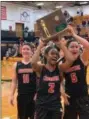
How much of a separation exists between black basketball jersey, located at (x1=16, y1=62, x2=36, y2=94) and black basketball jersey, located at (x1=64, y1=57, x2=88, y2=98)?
2.21ft

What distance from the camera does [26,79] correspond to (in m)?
4.88

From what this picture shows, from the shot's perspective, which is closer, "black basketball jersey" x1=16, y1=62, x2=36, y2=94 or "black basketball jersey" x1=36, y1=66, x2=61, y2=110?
"black basketball jersey" x1=36, y1=66, x2=61, y2=110

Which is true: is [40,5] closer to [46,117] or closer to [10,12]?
[10,12]

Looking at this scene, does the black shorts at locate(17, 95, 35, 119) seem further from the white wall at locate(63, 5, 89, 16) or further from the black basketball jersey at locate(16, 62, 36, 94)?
the white wall at locate(63, 5, 89, 16)

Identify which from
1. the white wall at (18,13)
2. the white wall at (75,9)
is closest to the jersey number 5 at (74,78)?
the white wall at (18,13)

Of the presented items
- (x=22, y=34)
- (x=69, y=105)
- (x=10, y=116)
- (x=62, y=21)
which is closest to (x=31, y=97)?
(x=69, y=105)

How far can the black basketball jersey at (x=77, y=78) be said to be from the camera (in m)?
4.34

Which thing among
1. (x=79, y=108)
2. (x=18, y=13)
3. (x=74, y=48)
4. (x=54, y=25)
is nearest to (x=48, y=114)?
(x=79, y=108)

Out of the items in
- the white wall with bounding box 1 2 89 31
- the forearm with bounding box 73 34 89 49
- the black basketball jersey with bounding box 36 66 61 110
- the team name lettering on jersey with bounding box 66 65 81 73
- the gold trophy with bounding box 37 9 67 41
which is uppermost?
the white wall with bounding box 1 2 89 31

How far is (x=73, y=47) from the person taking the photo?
4.32m

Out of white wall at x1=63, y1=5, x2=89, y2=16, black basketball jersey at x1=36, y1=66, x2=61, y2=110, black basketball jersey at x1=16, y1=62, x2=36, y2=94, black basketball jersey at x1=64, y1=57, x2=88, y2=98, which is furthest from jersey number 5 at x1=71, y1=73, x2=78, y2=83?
white wall at x1=63, y1=5, x2=89, y2=16

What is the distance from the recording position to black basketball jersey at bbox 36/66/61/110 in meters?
3.99

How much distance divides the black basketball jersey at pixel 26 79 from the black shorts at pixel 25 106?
0.09m

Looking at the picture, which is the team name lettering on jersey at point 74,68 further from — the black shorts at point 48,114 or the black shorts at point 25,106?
Answer: the black shorts at point 25,106
